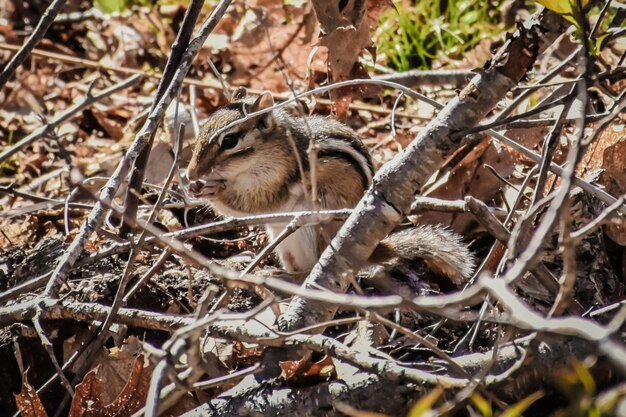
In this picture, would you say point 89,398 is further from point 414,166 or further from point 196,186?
point 414,166

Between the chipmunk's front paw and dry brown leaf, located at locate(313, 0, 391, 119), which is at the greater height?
dry brown leaf, located at locate(313, 0, 391, 119)

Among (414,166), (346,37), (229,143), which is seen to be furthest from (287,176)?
(414,166)

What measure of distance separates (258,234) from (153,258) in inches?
24.2

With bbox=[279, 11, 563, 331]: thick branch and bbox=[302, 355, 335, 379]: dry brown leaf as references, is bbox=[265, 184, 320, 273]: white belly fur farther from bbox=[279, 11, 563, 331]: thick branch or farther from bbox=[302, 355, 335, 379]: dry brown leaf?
bbox=[302, 355, 335, 379]: dry brown leaf

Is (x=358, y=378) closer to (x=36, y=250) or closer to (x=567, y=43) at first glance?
(x=36, y=250)

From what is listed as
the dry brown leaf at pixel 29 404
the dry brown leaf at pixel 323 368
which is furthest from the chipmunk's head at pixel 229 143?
the dry brown leaf at pixel 323 368

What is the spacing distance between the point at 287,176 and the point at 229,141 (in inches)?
13.4

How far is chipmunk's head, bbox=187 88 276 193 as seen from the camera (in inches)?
156

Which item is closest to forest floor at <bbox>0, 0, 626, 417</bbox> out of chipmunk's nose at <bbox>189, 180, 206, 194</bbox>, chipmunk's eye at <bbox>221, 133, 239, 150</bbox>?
chipmunk's nose at <bbox>189, 180, 206, 194</bbox>

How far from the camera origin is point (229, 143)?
4059 mm

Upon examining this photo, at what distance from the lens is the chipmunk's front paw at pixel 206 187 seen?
4.02m

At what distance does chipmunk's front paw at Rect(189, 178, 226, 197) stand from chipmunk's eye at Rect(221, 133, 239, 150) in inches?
6.6

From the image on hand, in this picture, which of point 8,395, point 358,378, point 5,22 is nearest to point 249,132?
point 8,395

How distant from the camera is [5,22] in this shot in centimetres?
656
